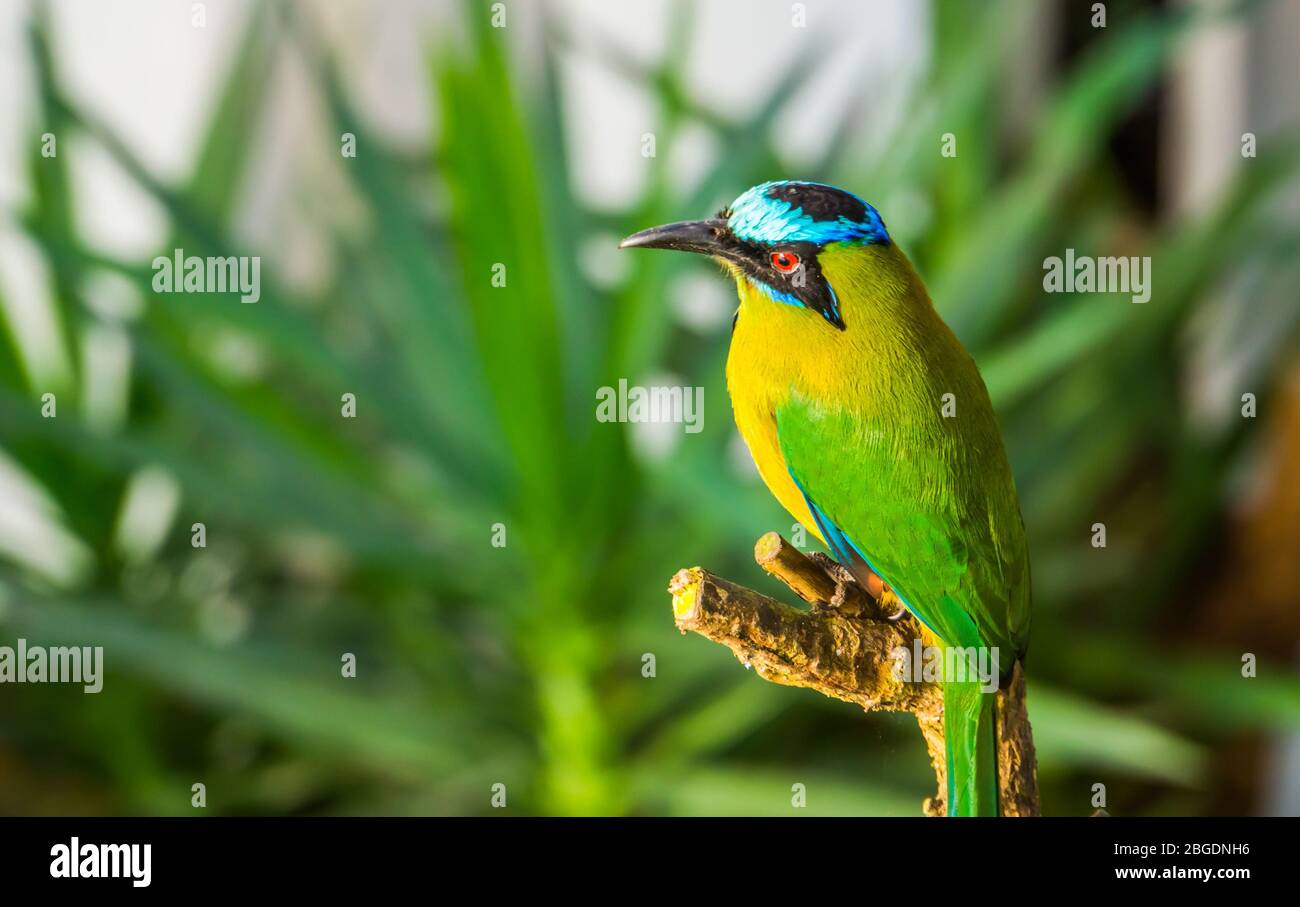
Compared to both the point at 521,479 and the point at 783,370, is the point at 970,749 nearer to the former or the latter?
the point at 783,370

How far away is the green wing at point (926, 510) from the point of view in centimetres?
21

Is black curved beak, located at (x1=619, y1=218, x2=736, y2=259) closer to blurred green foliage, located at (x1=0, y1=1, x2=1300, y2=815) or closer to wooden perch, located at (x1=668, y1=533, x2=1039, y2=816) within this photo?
wooden perch, located at (x1=668, y1=533, x2=1039, y2=816)

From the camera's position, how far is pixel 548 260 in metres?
1.11

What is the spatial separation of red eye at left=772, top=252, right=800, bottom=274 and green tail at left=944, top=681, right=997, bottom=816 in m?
0.07

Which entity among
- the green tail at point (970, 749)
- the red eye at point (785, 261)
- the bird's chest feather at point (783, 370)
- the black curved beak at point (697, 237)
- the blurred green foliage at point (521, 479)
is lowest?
the green tail at point (970, 749)

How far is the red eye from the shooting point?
22cm

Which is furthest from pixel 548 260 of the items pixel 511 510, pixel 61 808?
pixel 61 808

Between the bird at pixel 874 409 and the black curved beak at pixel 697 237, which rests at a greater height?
the black curved beak at pixel 697 237

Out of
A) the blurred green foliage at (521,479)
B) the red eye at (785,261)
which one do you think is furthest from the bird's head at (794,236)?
the blurred green foliage at (521,479)

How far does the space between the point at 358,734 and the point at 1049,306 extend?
906 mm

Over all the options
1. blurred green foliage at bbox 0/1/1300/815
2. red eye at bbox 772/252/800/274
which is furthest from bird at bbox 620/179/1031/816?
blurred green foliage at bbox 0/1/1300/815

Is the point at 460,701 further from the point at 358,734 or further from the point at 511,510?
the point at 511,510

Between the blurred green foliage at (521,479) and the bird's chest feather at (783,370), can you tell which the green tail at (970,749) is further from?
the blurred green foliage at (521,479)

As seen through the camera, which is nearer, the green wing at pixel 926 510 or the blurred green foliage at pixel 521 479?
the green wing at pixel 926 510
